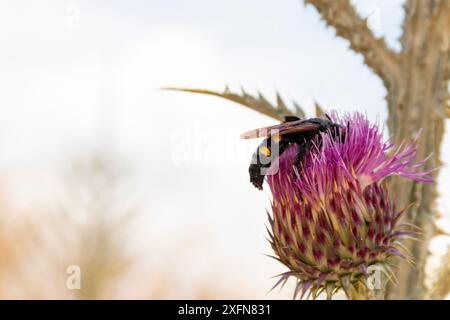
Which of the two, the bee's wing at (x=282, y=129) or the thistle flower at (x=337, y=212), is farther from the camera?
the thistle flower at (x=337, y=212)

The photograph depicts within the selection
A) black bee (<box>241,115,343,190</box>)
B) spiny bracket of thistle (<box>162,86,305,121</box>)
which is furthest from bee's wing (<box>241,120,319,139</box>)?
spiny bracket of thistle (<box>162,86,305,121</box>)

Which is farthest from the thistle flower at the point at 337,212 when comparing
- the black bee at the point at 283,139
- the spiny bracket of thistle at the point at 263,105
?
the spiny bracket of thistle at the point at 263,105

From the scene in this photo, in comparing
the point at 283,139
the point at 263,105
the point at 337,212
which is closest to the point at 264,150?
the point at 283,139

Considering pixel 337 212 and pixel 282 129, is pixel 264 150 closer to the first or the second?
pixel 282 129

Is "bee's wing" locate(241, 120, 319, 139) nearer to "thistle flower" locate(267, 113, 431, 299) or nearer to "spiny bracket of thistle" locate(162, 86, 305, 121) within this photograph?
"thistle flower" locate(267, 113, 431, 299)

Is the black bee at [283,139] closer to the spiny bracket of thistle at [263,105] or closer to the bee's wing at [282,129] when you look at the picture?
the bee's wing at [282,129]
